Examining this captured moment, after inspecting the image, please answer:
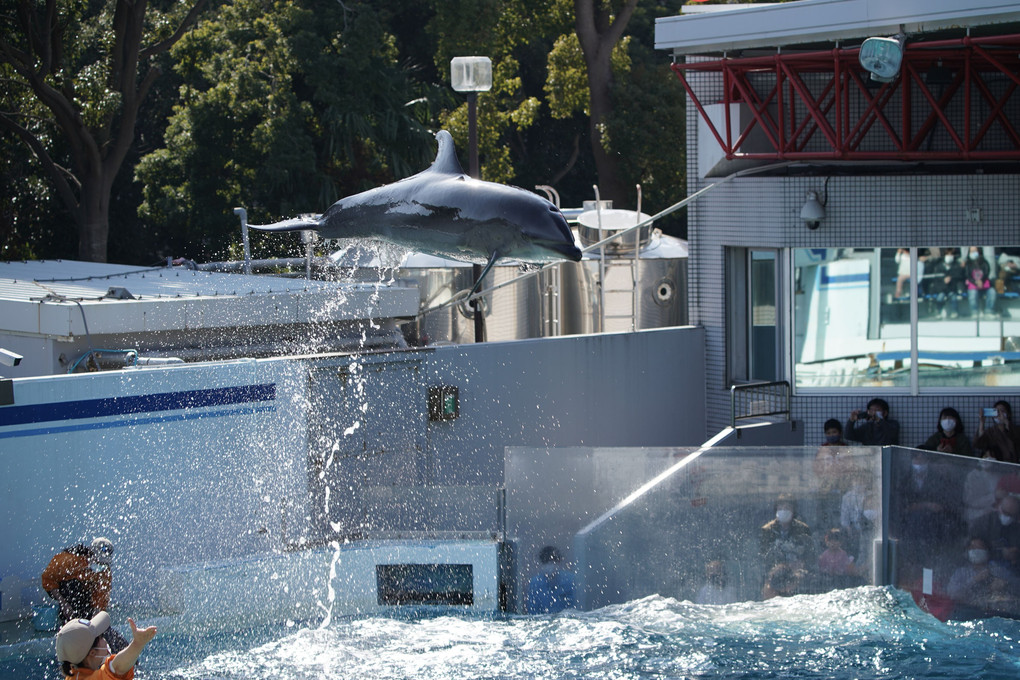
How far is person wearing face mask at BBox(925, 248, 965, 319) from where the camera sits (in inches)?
572

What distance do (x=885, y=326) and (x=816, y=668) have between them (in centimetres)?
589

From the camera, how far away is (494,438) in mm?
13953

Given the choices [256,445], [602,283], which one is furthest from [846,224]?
[256,445]

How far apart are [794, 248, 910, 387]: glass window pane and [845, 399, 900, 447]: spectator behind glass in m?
0.58

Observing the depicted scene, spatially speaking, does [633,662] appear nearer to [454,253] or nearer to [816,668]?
[816,668]

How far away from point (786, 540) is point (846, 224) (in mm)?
5418

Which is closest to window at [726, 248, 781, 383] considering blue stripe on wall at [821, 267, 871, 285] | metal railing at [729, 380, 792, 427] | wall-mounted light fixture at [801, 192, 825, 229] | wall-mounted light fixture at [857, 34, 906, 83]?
metal railing at [729, 380, 792, 427]

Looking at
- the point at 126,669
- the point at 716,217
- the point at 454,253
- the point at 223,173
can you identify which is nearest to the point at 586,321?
the point at 716,217

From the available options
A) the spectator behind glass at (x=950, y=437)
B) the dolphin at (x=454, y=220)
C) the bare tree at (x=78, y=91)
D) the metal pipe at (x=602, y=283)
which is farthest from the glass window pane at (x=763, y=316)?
the bare tree at (x=78, y=91)

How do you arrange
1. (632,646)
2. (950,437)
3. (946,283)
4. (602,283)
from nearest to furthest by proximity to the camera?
1. (632,646)
2. (950,437)
3. (946,283)
4. (602,283)

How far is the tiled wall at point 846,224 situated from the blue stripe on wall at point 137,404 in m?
6.47

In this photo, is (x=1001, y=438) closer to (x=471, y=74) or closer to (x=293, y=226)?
(x=471, y=74)

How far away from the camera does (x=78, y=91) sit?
21.9 m

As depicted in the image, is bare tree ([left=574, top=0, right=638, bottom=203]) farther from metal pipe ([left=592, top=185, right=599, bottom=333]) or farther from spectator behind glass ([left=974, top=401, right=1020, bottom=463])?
spectator behind glass ([left=974, top=401, right=1020, bottom=463])
